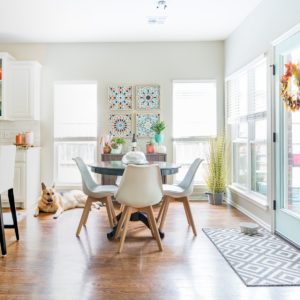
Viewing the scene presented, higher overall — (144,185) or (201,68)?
(201,68)

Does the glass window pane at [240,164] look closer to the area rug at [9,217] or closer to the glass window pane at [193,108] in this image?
the glass window pane at [193,108]

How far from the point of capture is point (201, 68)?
543 centimetres

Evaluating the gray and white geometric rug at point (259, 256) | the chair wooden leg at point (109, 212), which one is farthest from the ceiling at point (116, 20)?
the gray and white geometric rug at point (259, 256)

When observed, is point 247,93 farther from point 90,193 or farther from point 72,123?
point 72,123

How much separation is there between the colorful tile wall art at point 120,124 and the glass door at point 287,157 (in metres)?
2.67

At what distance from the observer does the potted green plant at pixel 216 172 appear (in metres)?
4.99

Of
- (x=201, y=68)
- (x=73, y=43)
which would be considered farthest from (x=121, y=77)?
(x=201, y=68)

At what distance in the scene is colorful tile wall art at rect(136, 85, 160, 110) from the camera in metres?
5.38

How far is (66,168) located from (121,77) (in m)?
1.84

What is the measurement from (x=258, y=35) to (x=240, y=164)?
1.90m

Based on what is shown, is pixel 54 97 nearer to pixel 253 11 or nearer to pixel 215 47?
pixel 215 47

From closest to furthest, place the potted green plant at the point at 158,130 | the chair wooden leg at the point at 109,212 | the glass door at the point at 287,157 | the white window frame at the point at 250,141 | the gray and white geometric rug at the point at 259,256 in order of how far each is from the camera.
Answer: the gray and white geometric rug at the point at 259,256 → the glass door at the point at 287,157 → the chair wooden leg at the point at 109,212 → the white window frame at the point at 250,141 → the potted green plant at the point at 158,130

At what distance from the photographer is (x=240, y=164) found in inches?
191

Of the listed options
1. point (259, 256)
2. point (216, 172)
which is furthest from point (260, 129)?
point (259, 256)
